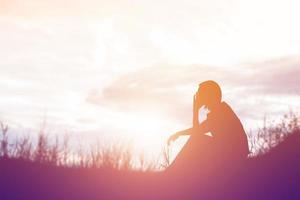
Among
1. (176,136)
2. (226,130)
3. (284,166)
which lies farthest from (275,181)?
(176,136)

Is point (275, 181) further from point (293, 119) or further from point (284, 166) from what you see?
point (293, 119)

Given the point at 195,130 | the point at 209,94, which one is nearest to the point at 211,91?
the point at 209,94

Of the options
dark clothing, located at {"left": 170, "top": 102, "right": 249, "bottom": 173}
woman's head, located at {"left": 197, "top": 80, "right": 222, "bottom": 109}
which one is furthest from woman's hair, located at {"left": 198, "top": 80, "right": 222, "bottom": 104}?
dark clothing, located at {"left": 170, "top": 102, "right": 249, "bottom": 173}

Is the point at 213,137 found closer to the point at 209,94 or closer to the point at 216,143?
the point at 216,143

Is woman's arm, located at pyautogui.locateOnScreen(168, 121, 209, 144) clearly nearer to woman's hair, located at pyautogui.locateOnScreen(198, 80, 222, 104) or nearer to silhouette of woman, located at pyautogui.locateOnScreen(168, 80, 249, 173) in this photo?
silhouette of woman, located at pyautogui.locateOnScreen(168, 80, 249, 173)

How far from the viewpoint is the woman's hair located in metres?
11.0

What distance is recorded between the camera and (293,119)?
12875mm

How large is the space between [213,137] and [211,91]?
109 centimetres

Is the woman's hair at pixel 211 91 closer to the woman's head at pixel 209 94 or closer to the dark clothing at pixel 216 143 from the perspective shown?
the woman's head at pixel 209 94

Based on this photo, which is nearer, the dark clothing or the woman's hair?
the woman's hair

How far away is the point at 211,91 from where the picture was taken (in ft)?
36.5

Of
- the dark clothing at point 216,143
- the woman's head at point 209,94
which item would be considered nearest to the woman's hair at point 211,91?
the woman's head at point 209,94

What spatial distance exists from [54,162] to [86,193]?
1.74m

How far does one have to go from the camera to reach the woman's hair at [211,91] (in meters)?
11.0
